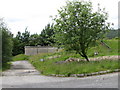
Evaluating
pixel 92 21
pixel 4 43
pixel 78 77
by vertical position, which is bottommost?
pixel 78 77

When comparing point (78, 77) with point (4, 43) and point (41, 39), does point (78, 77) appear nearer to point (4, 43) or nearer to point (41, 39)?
point (4, 43)

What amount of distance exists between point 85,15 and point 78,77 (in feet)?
18.1

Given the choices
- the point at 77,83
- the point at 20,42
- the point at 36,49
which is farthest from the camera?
the point at 20,42

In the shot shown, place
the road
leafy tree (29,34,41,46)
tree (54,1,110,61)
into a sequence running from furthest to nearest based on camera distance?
leafy tree (29,34,41,46)
tree (54,1,110,61)
the road

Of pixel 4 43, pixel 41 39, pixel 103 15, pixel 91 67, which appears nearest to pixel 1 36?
pixel 4 43

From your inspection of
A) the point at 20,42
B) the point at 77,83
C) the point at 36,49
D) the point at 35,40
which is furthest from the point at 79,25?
the point at 20,42

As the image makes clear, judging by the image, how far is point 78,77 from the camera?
11.7 meters

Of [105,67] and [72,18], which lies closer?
[105,67]

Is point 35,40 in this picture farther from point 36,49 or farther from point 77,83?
point 77,83

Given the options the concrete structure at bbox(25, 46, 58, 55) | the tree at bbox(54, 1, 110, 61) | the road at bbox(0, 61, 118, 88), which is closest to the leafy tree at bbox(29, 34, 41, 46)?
the concrete structure at bbox(25, 46, 58, 55)

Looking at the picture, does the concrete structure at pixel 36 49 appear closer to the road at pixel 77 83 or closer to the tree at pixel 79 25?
the tree at pixel 79 25

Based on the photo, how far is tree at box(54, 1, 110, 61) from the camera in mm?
15562

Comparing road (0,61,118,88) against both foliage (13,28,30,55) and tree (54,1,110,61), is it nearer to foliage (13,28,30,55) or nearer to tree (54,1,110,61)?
tree (54,1,110,61)

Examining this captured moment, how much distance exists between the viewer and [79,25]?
1579cm
